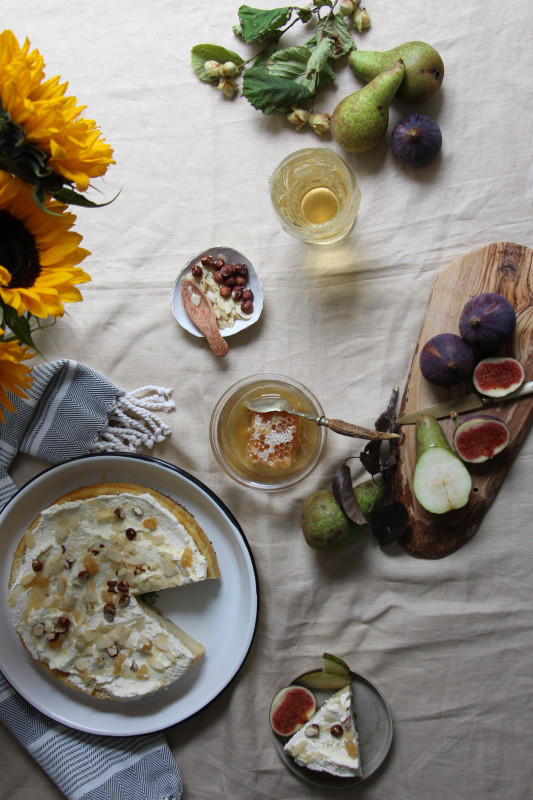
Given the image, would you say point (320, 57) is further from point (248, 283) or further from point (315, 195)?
point (248, 283)

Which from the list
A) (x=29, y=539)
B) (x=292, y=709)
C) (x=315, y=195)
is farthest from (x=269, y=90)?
(x=292, y=709)

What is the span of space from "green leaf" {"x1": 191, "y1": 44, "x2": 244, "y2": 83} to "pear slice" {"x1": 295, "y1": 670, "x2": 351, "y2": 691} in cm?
194

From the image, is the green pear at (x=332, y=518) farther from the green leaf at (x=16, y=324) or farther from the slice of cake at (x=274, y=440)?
the green leaf at (x=16, y=324)

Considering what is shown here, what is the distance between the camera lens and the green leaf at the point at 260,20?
6.41ft

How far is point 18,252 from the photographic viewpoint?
4.68ft

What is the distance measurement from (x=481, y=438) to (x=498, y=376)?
0.20 m

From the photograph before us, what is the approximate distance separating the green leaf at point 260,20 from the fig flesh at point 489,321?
107 centimetres

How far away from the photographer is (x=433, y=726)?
196 centimetres

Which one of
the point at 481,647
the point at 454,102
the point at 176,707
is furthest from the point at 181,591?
the point at 454,102

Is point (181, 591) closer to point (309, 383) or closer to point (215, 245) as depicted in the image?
point (309, 383)

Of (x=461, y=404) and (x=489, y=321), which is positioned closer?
(x=489, y=321)

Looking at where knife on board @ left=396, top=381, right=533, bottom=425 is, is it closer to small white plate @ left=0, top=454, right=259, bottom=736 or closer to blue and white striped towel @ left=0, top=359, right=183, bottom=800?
small white plate @ left=0, top=454, right=259, bottom=736

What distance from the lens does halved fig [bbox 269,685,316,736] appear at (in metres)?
1.93

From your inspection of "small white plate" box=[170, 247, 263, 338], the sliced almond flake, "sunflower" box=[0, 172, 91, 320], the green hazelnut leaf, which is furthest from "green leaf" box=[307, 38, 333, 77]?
the sliced almond flake
